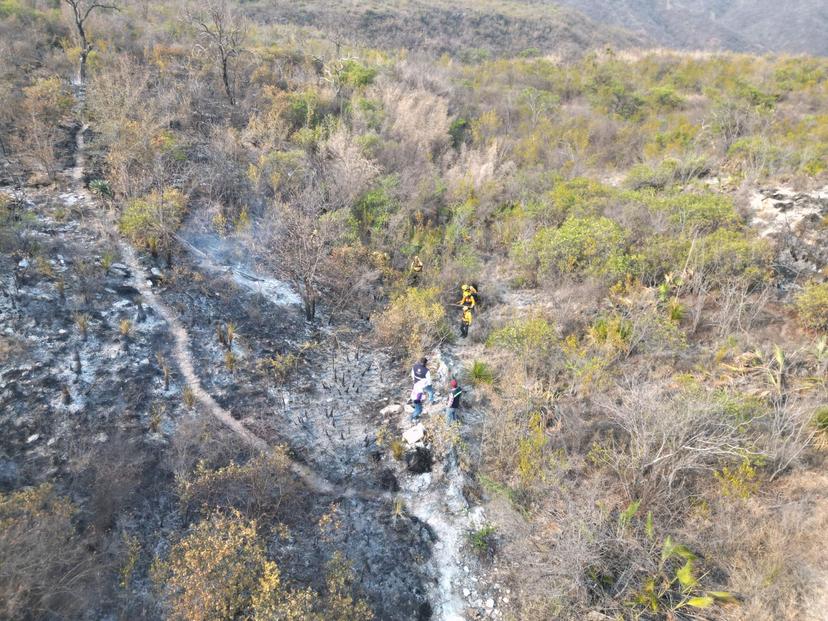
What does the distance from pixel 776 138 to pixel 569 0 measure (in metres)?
72.1

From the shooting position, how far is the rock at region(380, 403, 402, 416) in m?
8.40

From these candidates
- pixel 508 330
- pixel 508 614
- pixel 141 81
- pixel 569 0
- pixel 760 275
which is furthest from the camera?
pixel 569 0

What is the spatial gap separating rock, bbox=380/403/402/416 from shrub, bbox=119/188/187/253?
624cm

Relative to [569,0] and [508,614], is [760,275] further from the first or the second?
[569,0]

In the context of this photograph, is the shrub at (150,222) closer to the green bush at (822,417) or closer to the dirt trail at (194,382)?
the dirt trail at (194,382)

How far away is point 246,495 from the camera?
6.12 m

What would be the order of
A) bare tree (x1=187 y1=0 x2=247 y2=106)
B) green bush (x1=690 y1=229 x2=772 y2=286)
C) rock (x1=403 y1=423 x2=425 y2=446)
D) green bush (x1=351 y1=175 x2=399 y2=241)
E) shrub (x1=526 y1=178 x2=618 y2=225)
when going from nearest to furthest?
rock (x1=403 y1=423 x2=425 y2=446)
green bush (x1=690 y1=229 x2=772 y2=286)
shrub (x1=526 y1=178 x2=618 y2=225)
green bush (x1=351 y1=175 x2=399 y2=241)
bare tree (x1=187 y1=0 x2=247 y2=106)

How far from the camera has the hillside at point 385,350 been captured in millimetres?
5359

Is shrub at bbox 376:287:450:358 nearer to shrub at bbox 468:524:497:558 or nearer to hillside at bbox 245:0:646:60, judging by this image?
shrub at bbox 468:524:497:558

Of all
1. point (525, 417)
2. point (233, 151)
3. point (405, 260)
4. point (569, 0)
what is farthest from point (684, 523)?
point (569, 0)

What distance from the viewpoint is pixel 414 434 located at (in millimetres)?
7812

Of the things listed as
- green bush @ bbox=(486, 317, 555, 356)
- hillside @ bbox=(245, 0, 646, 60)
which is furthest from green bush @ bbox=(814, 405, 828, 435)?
hillside @ bbox=(245, 0, 646, 60)

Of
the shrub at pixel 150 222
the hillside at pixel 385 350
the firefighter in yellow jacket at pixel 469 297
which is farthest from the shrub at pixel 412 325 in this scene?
the shrub at pixel 150 222

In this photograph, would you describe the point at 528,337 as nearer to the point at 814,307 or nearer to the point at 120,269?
the point at 814,307
